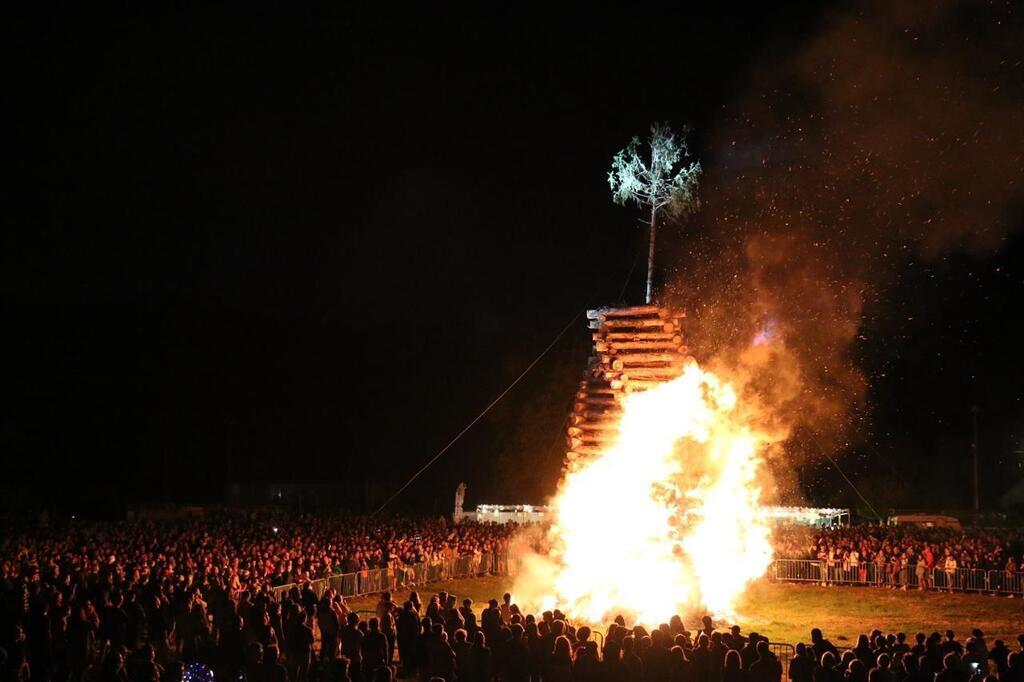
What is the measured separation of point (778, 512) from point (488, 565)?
47.5ft

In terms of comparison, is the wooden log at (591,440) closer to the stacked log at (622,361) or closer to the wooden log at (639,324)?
the stacked log at (622,361)

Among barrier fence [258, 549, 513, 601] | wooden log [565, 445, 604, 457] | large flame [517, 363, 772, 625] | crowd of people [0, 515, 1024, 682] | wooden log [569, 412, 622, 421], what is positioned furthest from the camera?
barrier fence [258, 549, 513, 601]

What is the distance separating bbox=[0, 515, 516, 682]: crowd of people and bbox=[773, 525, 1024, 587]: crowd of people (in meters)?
9.52

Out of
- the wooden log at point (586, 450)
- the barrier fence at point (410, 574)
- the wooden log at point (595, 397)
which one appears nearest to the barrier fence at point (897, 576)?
the barrier fence at point (410, 574)

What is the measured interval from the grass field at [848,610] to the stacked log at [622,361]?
14.9 feet

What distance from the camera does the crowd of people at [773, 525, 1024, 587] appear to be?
2833 centimetres

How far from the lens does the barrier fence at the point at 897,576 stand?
27.4 m

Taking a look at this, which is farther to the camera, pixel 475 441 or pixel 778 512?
pixel 475 441

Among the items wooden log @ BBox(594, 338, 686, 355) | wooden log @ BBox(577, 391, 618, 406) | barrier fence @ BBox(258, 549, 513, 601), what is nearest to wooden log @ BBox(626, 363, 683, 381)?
wooden log @ BBox(594, 338, 686, 355)

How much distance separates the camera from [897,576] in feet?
95.3

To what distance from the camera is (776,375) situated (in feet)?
76.7

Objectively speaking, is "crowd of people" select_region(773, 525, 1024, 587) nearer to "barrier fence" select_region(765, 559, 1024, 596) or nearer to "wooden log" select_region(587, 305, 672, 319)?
"barrier fence" select_region(765, 559, 1024, 596)

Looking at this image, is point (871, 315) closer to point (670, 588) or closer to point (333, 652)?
point (670, 588)

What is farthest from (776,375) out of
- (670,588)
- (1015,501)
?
(1015,501)
